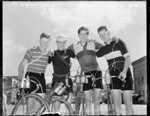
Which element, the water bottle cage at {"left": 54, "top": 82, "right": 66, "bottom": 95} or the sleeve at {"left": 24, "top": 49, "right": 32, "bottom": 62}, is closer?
the water bottle cage at {"left": 54, "top": 82, "right": 66, "bottom": 95}

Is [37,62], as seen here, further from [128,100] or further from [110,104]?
[128,100]

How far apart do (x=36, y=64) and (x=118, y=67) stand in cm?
140

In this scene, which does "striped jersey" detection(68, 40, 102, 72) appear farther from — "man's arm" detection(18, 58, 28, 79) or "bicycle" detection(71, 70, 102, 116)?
"man's arm" detection(18, 58, 28, 79)

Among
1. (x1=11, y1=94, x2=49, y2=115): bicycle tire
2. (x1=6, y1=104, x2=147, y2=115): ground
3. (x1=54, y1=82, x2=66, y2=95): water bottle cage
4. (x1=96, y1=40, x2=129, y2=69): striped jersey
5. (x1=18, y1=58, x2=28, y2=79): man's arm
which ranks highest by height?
(x1=96, y1=40, x2=129, y2=69): striped jersey

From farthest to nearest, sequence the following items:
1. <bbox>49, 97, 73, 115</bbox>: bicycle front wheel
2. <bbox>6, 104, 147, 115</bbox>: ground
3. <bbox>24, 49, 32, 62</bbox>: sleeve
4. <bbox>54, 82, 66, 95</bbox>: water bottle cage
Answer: <bbox>24, 49, 32, 62</bbox>: sleeve
<bbox>6, 104, 147, 115</bbox>: ground
<bbox>54, 82, 66, 95</bbox>: water bottle cage
<bbox>49, 97, 73, 115</bbox>: bicycle front wheel

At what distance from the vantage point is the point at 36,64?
5.58m

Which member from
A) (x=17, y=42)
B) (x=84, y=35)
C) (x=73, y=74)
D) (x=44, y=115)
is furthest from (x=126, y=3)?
(x=44, y=115)

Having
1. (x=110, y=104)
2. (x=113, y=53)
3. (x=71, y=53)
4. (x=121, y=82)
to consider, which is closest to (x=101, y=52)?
(x=113, y=53)

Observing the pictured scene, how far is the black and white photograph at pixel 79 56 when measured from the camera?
5539 millimetres

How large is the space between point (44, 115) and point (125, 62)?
164 centimetres

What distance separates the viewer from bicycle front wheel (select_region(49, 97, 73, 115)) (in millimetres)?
5254

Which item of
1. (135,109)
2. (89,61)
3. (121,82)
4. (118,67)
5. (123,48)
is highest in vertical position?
(123,48)

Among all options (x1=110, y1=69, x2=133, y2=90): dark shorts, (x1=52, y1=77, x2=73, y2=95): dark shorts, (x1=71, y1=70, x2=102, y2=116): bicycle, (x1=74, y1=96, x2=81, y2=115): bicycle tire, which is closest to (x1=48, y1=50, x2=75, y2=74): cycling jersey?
(x1=52, y1=77, x2=73, y2=95): dark shorts

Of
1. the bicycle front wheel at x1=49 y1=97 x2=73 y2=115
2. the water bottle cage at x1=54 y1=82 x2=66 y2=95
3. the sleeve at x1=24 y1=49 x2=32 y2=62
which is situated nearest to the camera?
the bicycle front wheel at x1=49 y1=97 x2=73 y2=115
